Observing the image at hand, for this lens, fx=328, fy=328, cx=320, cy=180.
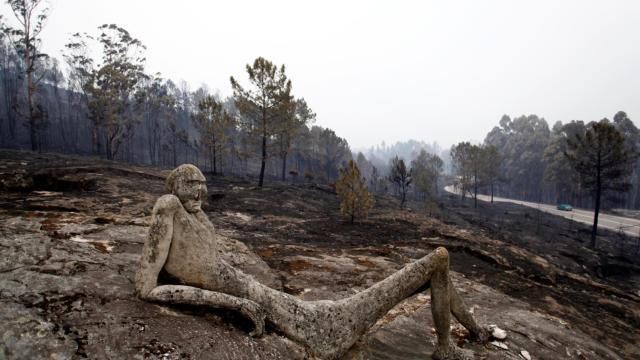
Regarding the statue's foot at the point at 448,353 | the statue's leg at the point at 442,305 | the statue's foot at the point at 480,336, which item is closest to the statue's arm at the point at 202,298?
the statue's leg at the point at 442,305

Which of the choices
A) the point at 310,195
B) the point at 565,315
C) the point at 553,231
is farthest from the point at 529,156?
the point at 565,315

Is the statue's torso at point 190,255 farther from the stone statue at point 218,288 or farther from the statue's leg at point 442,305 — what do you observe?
the statue's leg at point 442,305

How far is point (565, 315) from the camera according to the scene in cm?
662

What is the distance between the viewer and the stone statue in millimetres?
2715

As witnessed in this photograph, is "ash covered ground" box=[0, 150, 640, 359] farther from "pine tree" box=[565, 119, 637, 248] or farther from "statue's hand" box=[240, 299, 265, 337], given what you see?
"pine tree" box=[565, 119, 637, 248]

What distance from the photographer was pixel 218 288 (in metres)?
2.95

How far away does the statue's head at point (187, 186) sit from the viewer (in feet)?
9.85

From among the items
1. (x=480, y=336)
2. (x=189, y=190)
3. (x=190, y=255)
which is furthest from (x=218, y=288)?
(x=480, y=336)

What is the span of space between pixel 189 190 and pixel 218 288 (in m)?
0.93

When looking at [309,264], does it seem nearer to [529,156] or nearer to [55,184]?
[55,184]

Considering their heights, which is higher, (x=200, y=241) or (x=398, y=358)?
(x=200, y=241)

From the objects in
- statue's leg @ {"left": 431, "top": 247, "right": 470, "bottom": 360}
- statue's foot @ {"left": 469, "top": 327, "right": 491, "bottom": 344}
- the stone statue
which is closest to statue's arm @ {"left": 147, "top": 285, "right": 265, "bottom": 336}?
the stone statue

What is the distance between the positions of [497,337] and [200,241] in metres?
4.03

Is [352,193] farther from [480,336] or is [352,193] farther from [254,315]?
[254,315]
